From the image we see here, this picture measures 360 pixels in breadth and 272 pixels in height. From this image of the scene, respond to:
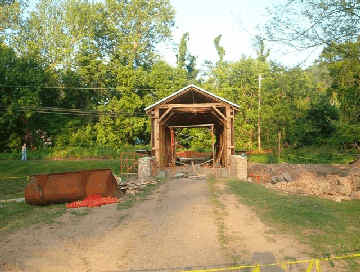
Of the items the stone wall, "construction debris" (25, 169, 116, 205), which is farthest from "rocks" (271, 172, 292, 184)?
"construction debris" (25, 169, 116, 205)

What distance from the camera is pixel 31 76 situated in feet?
108

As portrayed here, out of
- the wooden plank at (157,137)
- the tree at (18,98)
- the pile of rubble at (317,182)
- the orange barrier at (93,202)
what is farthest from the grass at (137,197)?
the tree at (18,98)

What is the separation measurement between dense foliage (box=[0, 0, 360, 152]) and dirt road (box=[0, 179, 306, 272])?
16882mm

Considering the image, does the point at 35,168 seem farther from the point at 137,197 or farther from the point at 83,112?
the point at 137,197

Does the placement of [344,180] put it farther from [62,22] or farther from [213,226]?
[62,22]

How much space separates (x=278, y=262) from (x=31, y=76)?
32.5 metres

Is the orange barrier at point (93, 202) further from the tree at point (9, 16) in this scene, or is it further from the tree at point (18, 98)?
the tree at point (9, 16)

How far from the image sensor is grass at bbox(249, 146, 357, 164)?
26.5 meters

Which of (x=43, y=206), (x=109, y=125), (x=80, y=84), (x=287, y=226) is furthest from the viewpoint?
(x=80, y=84)

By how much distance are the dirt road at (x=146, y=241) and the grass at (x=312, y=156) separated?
18.8m

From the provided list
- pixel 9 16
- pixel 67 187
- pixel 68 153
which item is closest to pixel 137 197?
pixel 67 187

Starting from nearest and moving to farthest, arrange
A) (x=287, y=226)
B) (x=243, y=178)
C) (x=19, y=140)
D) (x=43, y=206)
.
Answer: (x=287, y=226) → (x=43, y=206) → (x=243, y=178) → (x=19, y=140)

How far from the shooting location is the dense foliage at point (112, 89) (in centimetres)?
3192

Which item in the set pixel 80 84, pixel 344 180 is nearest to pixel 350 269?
pixel 344 180
